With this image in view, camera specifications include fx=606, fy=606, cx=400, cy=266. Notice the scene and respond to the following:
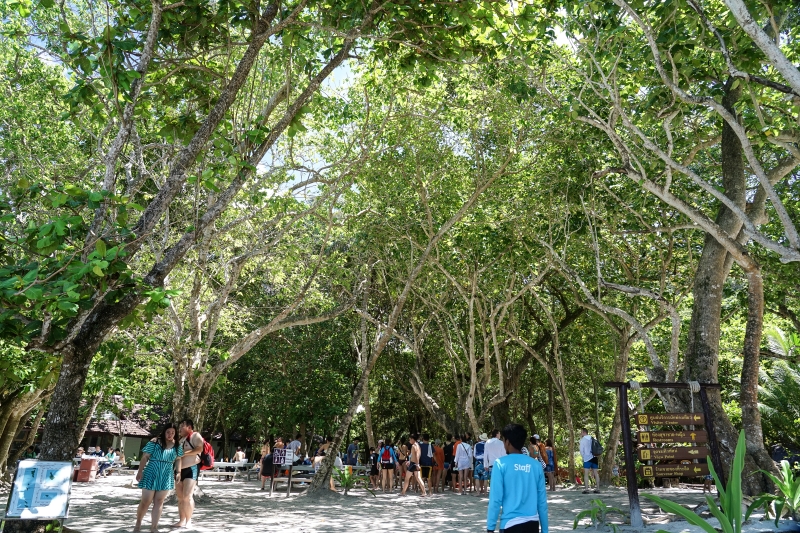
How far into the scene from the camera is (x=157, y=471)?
7535 millimetres

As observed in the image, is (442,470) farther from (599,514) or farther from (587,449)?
(599,514)

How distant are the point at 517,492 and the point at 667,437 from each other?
15.3 ft

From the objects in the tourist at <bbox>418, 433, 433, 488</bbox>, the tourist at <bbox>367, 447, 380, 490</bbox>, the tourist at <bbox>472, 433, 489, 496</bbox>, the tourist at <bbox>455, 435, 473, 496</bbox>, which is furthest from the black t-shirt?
the tourist at <bbox>472, 433, 489, 496</bbox>

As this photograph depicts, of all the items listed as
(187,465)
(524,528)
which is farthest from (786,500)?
(187,465)

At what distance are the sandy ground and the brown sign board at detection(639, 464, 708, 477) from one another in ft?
2.19

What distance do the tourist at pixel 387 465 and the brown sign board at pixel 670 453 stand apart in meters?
8.90

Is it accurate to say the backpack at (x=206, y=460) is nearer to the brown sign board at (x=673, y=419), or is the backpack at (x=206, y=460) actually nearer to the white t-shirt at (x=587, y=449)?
the brown sign board at (x=673, y=419)

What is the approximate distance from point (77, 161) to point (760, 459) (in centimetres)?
1333

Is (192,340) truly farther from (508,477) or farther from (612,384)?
(508,477)

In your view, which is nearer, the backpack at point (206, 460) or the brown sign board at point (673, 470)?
the brown sign board at point (673, 470)

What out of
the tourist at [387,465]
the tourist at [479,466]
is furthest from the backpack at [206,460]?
the tourist at [479,466]

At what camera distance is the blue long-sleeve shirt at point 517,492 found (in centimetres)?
466

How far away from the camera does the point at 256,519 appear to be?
9812mm

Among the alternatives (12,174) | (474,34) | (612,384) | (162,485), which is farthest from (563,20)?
(12,174)
